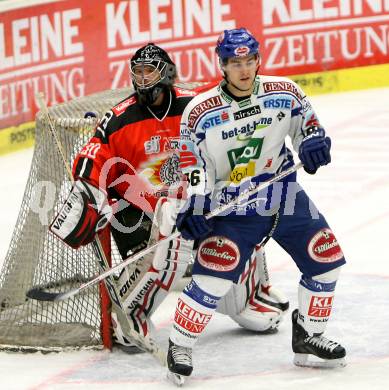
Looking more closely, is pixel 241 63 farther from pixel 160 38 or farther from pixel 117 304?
pixel 160 38

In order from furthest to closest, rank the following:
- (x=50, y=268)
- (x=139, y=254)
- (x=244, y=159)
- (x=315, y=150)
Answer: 1. (x=50, y=268)
2. (x=139, y=254)
3. (x=244, y=159)
4. (x=315, y=150)

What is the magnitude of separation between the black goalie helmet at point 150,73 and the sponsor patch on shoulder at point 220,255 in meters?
0.75

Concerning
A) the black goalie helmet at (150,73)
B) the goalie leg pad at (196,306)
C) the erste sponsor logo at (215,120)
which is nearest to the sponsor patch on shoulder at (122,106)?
the black goalie helmet at (150,73)

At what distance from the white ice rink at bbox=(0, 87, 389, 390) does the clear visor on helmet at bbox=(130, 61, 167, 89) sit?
3.61 ft

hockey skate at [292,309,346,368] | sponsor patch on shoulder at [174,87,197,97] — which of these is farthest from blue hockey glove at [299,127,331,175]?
sponsor patch on shoulder at [174,87,197,97]

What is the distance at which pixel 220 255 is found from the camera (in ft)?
15.7

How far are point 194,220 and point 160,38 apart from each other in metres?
5.66

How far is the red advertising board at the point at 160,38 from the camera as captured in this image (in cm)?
945

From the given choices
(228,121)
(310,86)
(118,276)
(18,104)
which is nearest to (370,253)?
(118,276)

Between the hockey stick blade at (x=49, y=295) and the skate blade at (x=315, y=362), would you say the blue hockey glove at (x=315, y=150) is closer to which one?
the skate blade at (x=315, y=362)

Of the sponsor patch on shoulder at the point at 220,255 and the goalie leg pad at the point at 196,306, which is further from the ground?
the sponsor patch on shoulder at the point at 220,255

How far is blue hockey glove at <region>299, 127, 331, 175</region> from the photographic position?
15.5 ft

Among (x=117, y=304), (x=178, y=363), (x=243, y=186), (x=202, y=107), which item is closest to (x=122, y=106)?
(x=202, y=107)

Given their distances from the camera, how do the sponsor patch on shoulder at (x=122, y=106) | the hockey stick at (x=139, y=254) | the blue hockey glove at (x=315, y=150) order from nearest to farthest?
1. the blue hockey glove at (x=315, y=150)
2. the hockey stick at (x=139, y=254)
3. the sponsor patch on shoulder at (x=122, y=106)
